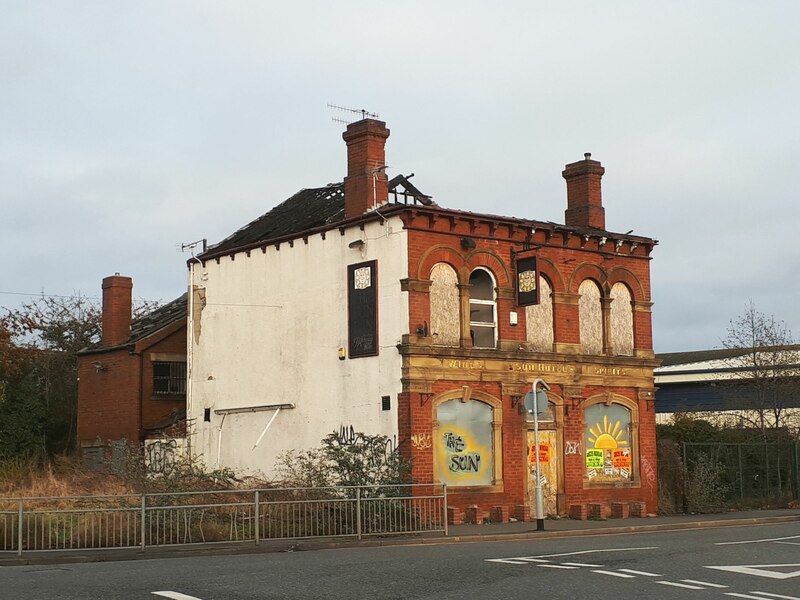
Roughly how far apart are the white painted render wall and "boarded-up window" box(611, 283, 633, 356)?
7492mm

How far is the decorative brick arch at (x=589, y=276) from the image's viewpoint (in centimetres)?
2983

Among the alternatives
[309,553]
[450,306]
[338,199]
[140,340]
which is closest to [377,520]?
[309,553]

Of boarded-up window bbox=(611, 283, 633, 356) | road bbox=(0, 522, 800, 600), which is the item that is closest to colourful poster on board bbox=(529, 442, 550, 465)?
boarded-up window bbox=(611, 283, 633, 356)

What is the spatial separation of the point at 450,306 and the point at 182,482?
8021 mm

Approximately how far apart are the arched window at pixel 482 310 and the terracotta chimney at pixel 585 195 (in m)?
5.69

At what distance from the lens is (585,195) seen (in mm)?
32812

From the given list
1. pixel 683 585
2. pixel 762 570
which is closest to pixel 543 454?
pixel 762 570

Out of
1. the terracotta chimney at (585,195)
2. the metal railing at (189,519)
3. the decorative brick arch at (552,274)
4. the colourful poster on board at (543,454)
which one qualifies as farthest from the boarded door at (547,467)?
the terracotta chimney at (585,195)

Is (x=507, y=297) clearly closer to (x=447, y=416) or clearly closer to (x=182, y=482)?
(x=447, y=416)

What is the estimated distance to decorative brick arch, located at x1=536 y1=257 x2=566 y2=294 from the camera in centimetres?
2922

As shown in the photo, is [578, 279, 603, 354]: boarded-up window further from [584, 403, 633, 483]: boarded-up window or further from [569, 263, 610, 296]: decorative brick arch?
[584, 403, 633, 483]: boarded-up window

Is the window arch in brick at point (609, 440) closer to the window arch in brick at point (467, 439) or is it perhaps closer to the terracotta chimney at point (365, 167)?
the window arch in brick at point (467, 439)

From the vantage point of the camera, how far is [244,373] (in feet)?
101

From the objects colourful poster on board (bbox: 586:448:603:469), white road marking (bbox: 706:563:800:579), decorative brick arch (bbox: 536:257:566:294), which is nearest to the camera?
white road marking (bbox: 706:563:800:579)
